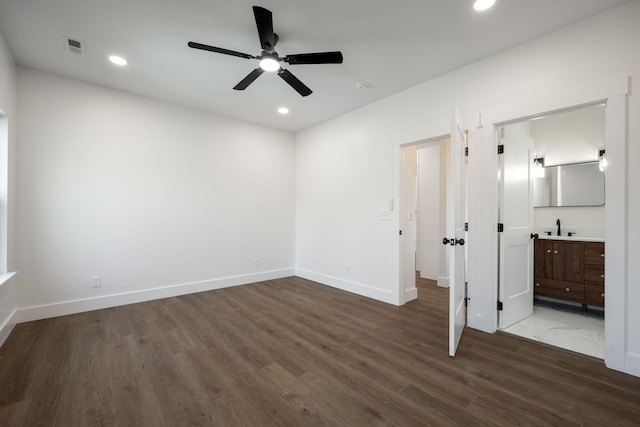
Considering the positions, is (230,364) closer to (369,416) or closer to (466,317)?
(369,416)

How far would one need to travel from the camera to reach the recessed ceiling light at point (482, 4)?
2.03m

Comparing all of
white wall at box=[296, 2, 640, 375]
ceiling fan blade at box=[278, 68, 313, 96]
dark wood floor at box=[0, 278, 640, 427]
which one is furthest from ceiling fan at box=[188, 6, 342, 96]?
dark wood floor at box=[0, 278, 640, 427]

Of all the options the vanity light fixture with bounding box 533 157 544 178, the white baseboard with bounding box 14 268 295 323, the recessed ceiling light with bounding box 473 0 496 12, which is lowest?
the white baseboard with bounding box 14 268 295 323

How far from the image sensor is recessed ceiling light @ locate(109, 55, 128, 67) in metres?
2.81

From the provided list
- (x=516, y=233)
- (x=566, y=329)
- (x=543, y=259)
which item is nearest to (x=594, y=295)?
(x=543, y=259)

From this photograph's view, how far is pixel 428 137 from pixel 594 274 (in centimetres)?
255

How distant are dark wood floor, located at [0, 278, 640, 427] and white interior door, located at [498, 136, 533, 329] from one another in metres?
0.49

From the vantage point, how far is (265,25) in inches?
79.7

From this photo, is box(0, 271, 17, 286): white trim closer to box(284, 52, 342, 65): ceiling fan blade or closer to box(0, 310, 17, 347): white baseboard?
box(0, 310, 17, 347): white baseboard

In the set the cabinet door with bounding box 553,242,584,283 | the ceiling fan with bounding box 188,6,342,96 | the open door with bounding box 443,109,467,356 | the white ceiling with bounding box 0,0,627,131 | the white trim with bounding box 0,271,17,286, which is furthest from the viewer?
the cabinet door with bounding box 553,242,584,283

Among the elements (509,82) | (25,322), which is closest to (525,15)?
(509,82)

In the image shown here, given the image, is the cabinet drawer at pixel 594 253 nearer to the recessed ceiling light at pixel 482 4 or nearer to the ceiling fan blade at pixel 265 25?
the recessed ceiling light at pixel 482 4

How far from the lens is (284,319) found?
3109 mm

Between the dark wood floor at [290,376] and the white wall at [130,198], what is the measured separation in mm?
640
